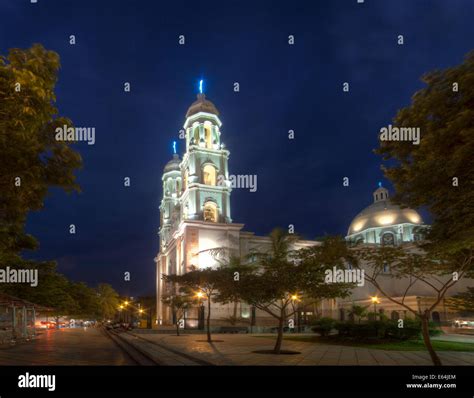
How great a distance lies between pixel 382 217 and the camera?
77.4 meters

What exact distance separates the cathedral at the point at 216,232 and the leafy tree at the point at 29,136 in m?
40.2

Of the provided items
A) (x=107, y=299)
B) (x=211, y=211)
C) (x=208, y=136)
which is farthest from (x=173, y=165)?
(x=107, y=299)

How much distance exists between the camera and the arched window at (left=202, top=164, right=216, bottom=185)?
6400cm

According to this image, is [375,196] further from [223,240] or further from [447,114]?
[447,114]

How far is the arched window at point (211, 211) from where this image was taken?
62.8m

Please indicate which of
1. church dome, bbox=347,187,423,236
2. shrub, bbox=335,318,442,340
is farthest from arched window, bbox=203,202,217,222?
shrub, bbox=335,318,442,340

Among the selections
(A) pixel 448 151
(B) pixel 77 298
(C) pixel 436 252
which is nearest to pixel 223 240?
(B) pixel 77 298

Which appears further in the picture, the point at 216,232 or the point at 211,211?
the point at 211,211

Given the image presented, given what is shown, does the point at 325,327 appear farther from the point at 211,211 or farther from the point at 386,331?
the point at 211,211

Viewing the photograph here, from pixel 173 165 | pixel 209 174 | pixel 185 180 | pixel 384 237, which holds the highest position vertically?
pixel 173 165

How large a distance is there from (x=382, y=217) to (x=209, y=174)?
3219 cm

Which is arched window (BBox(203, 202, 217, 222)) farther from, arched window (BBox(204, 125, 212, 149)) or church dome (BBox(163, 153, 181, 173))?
church dome (BBox(163, 153, 181, 173))

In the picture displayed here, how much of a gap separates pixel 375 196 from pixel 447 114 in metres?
74.4

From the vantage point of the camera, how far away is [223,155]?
215 feet
